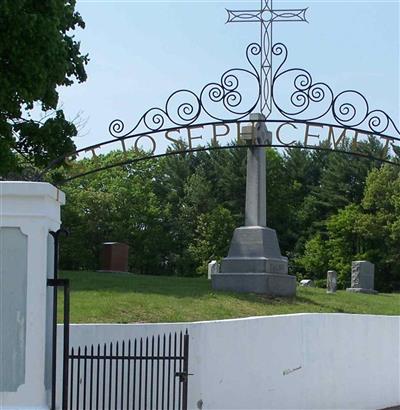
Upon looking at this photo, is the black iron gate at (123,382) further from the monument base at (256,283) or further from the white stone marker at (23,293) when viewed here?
the monument base at (256,283)

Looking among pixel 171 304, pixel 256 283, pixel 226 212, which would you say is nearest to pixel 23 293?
pixel 171 304

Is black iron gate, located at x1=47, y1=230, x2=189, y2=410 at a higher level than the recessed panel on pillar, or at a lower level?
lower

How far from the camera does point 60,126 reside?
2138cm

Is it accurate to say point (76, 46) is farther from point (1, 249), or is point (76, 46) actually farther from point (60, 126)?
point (1, 249)

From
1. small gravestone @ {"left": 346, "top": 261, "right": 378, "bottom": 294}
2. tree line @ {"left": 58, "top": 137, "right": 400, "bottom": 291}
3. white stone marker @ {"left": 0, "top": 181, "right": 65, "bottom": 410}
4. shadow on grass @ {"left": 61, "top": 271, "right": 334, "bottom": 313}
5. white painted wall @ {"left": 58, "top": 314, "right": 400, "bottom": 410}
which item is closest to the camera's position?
white stone marker @ {"left": 0, "top": 181, "right": 65, "bottom": 410}

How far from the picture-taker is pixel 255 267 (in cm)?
1938

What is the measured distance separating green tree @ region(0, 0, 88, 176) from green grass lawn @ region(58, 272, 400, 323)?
313cm

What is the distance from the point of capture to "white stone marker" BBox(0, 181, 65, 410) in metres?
8.91

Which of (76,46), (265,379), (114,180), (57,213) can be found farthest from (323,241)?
(57,213)

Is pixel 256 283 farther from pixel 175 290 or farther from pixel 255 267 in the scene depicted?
pixel 175 290

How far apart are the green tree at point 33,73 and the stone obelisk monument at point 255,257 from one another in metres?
4.34

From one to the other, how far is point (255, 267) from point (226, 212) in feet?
119

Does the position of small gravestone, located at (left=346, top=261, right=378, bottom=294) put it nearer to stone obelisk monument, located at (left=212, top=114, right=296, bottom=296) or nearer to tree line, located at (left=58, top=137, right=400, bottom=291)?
stone obelisk monument, located at (left=212, top=114, right=296, bottom=296)

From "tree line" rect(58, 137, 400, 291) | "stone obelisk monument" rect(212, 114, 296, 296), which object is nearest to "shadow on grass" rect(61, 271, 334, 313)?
"stone obelisk monument" rect(212, 114, 296, 296)
